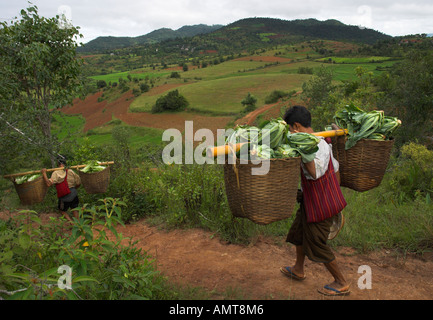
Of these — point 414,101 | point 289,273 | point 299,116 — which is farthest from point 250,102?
point 299,116

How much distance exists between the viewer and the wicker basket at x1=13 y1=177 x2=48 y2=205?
4832 millimetres

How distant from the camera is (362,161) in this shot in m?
2.75

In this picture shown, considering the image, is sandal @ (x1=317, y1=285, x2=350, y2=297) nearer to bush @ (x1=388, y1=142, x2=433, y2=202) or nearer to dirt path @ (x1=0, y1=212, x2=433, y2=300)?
dirt path @ (x1=0, y1=212, x2=433, y2=300)

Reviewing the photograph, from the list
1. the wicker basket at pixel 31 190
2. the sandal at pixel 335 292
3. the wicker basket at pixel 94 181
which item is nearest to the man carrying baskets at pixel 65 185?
the wicker basket at pixel 31 190

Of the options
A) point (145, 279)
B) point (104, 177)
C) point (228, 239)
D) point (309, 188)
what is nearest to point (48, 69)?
point (104, 177)

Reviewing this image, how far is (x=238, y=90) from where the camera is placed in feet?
126

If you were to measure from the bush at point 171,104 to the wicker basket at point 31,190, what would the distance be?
2992cm

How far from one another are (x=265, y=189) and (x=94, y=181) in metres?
3.85

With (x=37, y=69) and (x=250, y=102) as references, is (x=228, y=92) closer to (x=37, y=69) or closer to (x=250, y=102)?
(x=250, y=102)

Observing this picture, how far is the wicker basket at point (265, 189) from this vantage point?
7.02 ft

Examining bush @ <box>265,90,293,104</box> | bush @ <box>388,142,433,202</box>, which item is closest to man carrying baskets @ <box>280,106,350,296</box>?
bush @ <box>388,142,433,202</box>

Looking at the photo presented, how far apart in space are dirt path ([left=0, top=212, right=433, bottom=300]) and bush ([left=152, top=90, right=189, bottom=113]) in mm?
31047

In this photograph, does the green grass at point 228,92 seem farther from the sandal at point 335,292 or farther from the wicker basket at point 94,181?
the sandal at point 335,292

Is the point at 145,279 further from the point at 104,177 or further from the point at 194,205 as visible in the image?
the point at 104,177
